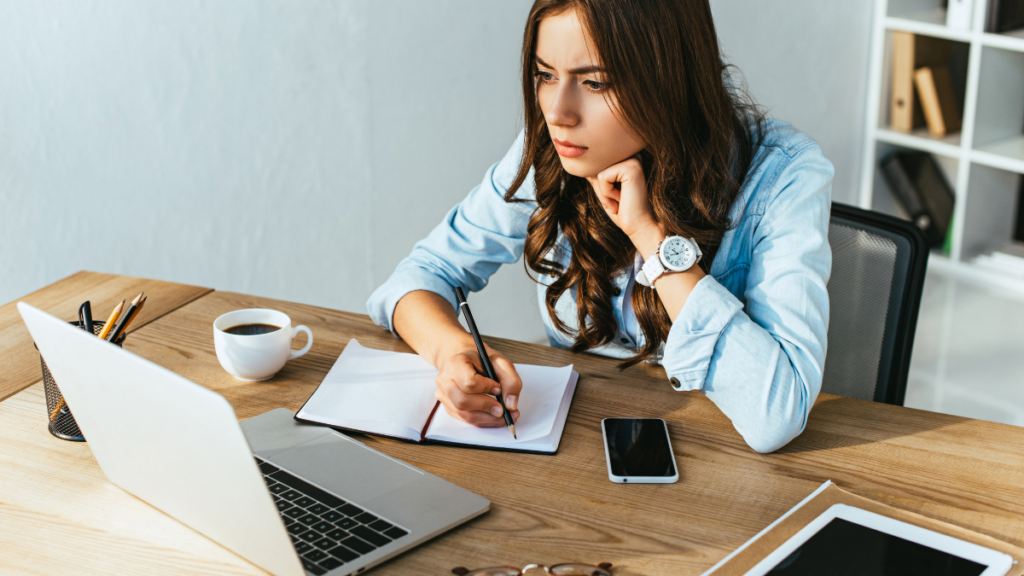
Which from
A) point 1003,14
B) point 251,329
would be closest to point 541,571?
point 251,329

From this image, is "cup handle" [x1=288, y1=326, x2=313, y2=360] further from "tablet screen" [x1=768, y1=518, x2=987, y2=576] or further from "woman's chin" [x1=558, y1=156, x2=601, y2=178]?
"tablet screen" [x1=768, y1=518, x2=987, y2=576]

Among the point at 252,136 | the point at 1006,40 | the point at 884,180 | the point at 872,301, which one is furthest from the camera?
the point at 884,180

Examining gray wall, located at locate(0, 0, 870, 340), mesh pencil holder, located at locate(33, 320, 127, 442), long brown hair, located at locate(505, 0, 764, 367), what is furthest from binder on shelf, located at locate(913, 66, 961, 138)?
mesh pencil holder, located at locate(33, 320, 127, 442)

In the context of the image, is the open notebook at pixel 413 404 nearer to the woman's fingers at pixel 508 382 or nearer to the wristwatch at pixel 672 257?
the woman's fingers at pixel 508 382

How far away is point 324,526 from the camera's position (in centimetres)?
80

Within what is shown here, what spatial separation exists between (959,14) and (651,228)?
274cm

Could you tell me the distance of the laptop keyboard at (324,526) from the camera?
0.75 m

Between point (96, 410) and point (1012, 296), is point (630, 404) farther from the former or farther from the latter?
point (1012, 296)

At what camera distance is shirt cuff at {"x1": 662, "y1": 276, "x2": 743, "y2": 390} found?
102cm

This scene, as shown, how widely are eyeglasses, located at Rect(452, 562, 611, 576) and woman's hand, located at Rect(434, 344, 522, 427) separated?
27 cm

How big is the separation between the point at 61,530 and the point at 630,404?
65 cm

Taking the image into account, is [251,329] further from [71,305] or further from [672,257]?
[672,257]

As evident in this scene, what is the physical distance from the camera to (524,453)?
37.3 inches

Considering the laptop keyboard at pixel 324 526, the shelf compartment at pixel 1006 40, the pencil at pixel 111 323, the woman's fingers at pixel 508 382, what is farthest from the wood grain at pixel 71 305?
the shelf compartment at pixel 1006 40
